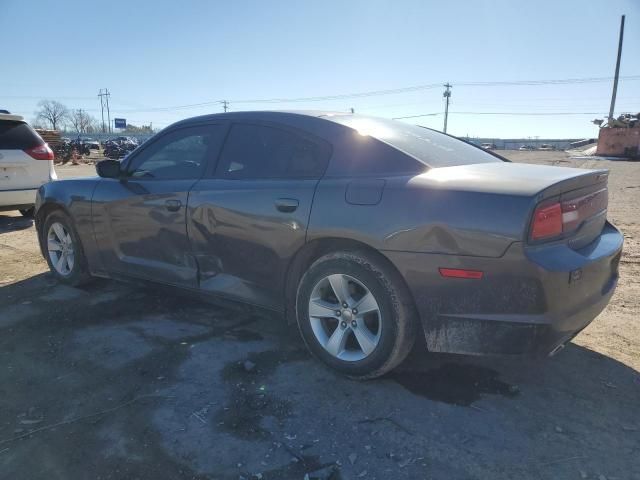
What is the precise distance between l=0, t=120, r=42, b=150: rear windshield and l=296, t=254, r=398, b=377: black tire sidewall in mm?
6528

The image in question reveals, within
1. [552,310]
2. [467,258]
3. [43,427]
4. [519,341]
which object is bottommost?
[43,427]

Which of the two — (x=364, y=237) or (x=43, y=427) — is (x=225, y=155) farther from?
(x=43, y=427)

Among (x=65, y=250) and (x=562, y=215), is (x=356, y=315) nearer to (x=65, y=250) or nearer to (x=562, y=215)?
(x=562, y=215)

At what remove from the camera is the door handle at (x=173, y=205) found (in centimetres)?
354

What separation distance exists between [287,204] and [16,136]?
256 inches

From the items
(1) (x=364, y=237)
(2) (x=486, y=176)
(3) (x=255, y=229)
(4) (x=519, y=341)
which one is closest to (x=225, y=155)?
(3) (x=255, y=229)

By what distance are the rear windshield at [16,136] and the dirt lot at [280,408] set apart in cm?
465

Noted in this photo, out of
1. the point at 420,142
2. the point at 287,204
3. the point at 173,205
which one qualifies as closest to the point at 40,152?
the point at 173,205

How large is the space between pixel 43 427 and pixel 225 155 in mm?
1982

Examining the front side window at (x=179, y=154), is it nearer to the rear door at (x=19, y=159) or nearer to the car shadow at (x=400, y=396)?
the car shadow at (x=400, y=396)

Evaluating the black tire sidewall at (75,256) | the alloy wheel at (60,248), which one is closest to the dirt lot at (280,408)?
the black tire sidewall at (75,256)

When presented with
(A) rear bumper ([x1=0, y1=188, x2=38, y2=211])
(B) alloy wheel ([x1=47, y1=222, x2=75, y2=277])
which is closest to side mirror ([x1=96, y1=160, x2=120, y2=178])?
(B) alloy wheel ([x1=47, y1=222, x2=75, y2=277])

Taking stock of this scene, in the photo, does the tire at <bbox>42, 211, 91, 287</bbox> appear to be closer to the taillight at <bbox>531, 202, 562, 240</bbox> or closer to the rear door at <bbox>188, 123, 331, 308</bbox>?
the rear door at <bbox>188, 123, 331, 308</bbox>

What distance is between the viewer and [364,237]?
2689mm
